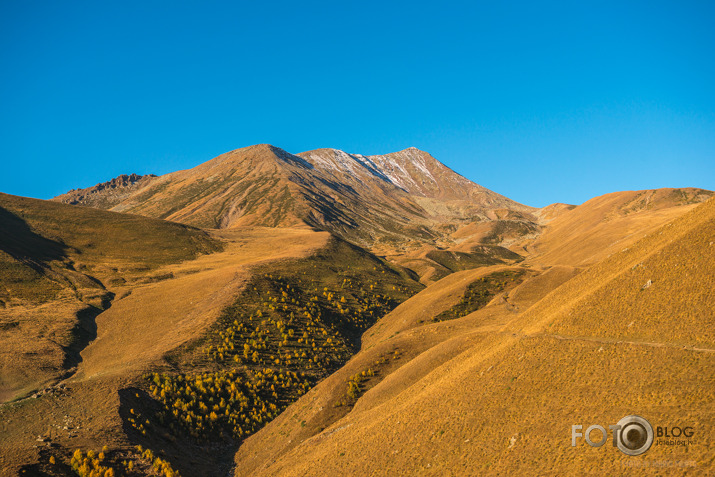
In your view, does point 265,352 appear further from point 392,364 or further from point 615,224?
point 615,224

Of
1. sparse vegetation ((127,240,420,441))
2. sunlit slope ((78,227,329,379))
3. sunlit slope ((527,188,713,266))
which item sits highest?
sunlit slope ((78,227,329,379))

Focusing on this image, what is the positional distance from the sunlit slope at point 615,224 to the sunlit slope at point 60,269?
116742 millimetres

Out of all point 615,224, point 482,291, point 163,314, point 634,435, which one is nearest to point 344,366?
point 482,291

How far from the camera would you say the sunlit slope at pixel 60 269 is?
52656mm

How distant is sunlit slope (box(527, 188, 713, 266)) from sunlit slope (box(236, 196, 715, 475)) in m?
83.9

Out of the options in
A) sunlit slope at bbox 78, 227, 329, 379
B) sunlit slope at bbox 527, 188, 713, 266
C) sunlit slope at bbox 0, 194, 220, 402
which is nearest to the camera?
sunlit slope at bbox 0, 194, 220, 402

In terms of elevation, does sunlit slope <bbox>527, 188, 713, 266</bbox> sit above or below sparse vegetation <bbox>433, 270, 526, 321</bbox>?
below

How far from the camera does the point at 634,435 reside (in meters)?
18.6

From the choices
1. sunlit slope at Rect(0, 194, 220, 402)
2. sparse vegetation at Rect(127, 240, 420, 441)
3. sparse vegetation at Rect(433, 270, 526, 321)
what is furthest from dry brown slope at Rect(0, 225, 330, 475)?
sparse vegetation at Rect(433, 270, 526, 321)

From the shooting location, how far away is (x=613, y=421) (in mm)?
19984

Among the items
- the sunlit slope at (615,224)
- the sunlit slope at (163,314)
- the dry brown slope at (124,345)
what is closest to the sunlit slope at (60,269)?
the sunlit slope at (163,314)

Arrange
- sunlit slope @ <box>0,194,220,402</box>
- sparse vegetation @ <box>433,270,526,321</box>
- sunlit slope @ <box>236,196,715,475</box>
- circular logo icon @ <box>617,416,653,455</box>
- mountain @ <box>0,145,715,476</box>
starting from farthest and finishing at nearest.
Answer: sparse vegetation @ <box>433,270,526,321</box> < sunlit slope @ <box>0,194,220,402</box> < mountain @ <box>0,145,715,476</box> < sunlit slope @ <box>236,196,715,475</box> < circular logo icon @ <box>617,416,653,455</box>

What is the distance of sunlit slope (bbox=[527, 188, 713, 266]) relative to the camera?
12062cm

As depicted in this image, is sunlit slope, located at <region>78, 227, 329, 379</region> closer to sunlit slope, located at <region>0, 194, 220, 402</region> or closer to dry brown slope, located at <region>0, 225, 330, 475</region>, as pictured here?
dry brown slope, located at <region>0, 225, 330, 475</region>
